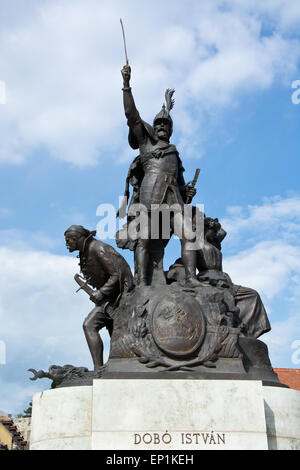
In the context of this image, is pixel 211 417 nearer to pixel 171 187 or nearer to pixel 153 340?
pixel 153 340

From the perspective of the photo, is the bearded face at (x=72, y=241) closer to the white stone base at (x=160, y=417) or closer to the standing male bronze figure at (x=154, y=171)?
the standing male bronze figure at (x=154, y=171)

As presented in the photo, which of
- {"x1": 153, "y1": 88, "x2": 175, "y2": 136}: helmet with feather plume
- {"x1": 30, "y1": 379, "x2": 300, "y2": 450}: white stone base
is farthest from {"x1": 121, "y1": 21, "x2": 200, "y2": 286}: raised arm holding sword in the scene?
{"x1": 30, "y1": 379, "x2": 300, "y2": 450}: white stone base

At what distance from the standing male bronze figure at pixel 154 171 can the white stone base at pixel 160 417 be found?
2626mm

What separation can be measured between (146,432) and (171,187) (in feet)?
16.0

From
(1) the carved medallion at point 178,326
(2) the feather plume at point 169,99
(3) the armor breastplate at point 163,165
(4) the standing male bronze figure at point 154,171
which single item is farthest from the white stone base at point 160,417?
(2) the feather plume at point 169,99

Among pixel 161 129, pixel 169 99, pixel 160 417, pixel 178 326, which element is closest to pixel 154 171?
pixel 161 129

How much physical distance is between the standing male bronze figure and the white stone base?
2.63 metres

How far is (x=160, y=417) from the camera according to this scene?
7.79 metres

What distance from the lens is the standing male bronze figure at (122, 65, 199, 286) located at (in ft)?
34.1

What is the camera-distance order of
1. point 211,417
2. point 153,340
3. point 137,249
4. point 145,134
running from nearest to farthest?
point 211,417 < point 153,340 < point 137,249 < point 145,134

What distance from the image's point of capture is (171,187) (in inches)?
433

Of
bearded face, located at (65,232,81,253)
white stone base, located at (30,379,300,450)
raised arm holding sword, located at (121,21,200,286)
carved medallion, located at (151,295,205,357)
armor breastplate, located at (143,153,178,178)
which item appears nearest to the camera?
white stone base, located at (30,379,300,450)

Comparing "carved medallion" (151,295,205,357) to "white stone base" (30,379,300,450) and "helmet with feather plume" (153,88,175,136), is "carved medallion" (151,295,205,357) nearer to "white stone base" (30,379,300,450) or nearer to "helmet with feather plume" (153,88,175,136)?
"white stone base" (30,379,300,450)
